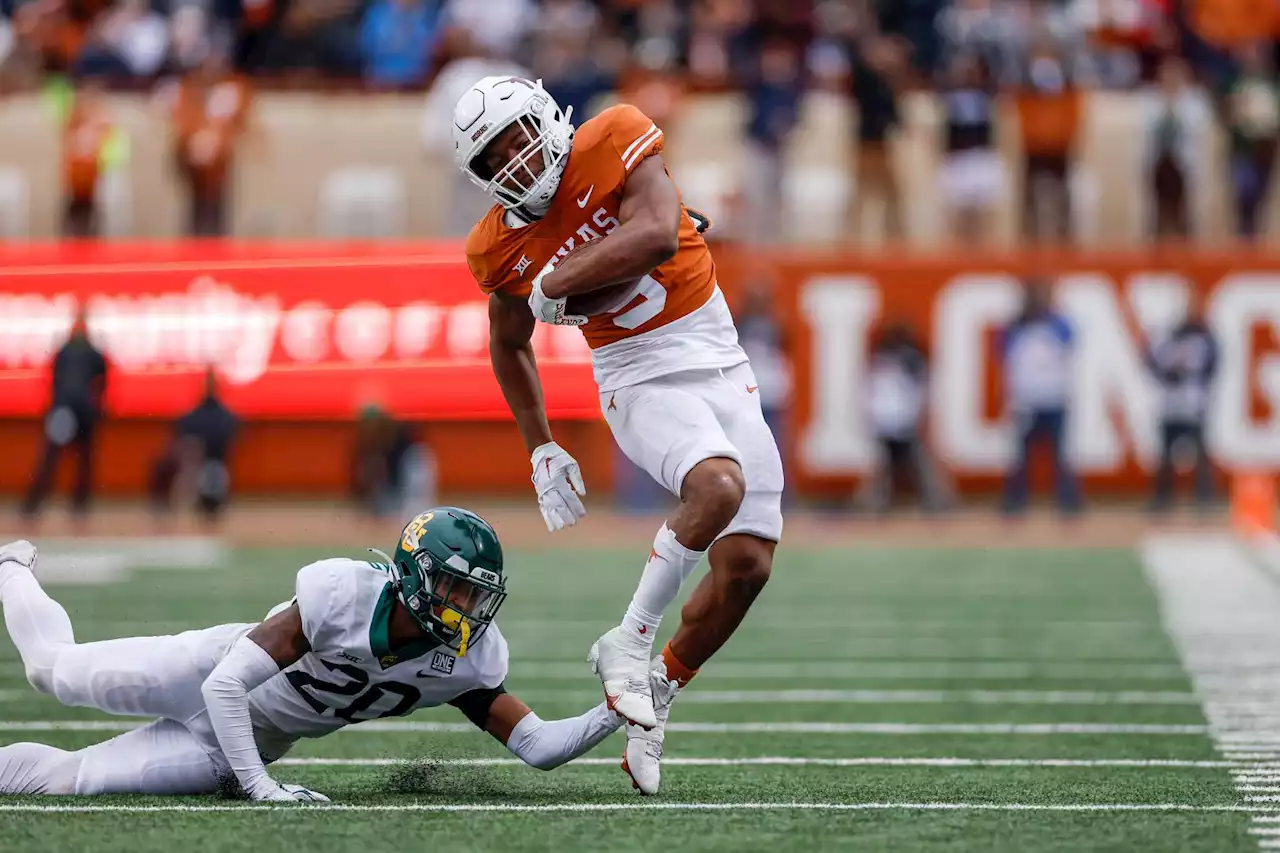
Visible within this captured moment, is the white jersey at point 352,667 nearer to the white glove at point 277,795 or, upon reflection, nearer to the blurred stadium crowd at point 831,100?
the white glove at point 277,795

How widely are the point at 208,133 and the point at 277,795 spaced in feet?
41.4

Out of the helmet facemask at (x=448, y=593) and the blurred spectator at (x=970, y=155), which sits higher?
the helmet facemask at (x=448, y=593)

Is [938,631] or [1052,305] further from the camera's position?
[1052,305]

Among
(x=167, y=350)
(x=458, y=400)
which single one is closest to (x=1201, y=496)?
(x=458, y=400)

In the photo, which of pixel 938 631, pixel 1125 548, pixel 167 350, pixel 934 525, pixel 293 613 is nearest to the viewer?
pixel 293 613

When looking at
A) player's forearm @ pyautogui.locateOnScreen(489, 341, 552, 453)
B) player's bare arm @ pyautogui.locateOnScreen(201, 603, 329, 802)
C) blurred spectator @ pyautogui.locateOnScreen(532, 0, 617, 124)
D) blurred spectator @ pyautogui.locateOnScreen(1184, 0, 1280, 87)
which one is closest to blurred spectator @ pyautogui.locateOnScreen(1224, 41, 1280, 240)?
blurred spectator @ pyautogui.locateOnScreen(1184, 0, 1280, 87)

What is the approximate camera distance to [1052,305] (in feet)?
53.2

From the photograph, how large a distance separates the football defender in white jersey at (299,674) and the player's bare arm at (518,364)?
2.32 ft

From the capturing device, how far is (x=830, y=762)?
19.2 feet

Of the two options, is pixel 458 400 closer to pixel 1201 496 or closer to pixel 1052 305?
pixel 1052 305

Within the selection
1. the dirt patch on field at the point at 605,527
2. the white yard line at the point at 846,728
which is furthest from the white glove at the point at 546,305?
the dirt patch on field at the point at 605,527

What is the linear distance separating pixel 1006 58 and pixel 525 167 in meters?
11.7

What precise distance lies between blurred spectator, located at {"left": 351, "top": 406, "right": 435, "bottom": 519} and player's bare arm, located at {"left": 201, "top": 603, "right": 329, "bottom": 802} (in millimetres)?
10696

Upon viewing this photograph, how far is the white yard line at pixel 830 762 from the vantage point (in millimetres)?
5719
